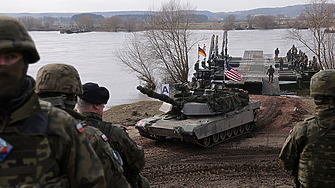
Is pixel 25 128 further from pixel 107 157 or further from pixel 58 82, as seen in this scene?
pixel 58 82

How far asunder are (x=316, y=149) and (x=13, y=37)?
3356 mm

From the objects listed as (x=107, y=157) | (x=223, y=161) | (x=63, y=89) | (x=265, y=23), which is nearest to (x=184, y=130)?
(x=223, y=161)

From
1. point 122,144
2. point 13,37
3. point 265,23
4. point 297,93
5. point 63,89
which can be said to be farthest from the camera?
point 265,23

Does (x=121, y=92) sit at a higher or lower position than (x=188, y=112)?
lower

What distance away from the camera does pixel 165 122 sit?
1224 centimetres

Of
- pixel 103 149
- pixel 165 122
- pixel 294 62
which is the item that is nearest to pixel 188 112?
pixel 165 122

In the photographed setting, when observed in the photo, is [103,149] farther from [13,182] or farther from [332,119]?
[332,119]

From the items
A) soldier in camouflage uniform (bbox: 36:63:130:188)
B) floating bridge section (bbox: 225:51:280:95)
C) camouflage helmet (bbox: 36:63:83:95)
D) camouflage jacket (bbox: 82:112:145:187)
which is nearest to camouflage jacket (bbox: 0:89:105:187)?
soldier in camouflage uniform (bbox: 36:63:130:188)

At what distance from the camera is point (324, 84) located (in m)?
4.07

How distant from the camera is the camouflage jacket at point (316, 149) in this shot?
160 inches

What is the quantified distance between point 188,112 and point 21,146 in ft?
35.4

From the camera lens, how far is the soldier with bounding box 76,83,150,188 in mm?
3834

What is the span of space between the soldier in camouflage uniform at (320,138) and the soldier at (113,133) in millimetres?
1814

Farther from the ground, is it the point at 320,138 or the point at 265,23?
the point at 265,23
